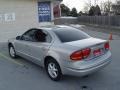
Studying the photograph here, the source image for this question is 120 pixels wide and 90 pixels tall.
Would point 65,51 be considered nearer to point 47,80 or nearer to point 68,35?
point 68,35

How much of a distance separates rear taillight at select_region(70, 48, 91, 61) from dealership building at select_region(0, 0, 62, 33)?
954 cm

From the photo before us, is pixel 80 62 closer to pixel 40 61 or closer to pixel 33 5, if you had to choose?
pixel 40 61

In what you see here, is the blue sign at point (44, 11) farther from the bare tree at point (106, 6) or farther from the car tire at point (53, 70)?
the bare tree at point (106, 6)

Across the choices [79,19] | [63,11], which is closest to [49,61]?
[79,19]

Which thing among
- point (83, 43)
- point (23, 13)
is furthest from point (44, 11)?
point (83, 43)

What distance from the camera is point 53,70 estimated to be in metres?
5.64

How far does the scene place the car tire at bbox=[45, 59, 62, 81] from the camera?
5.44 meters

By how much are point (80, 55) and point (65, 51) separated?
0.40m

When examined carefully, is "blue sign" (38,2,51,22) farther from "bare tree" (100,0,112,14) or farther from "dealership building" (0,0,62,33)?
"bare tree" (100,0,112,14)

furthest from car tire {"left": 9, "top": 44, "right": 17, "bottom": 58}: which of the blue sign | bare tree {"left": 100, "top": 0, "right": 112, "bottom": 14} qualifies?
bare tree {"left": 100, "top": 0, "right": 112, "bottom": 14}

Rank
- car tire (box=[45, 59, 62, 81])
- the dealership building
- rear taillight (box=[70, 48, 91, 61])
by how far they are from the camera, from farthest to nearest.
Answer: the dealership building < car tire (box=[45, 59, 62, 81]) < rear taillight (box=[70, 48, 91, 61])

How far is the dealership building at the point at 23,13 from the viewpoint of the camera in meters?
13.4

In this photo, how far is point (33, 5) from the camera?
A: 1468cm

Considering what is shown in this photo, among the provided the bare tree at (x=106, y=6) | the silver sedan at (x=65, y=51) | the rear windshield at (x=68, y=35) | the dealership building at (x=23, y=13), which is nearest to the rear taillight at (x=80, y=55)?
the silver sedan at (x=65, y=51)
